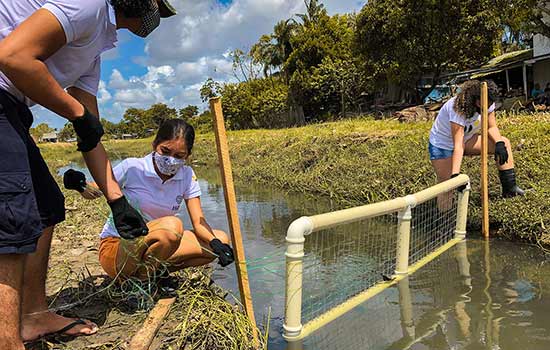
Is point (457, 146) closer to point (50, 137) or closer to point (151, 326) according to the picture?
point (151, 326)

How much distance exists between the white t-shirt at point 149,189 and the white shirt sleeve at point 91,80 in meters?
0.64

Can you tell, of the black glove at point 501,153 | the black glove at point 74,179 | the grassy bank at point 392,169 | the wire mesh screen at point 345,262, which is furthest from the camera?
the grassy bank at point 392,169

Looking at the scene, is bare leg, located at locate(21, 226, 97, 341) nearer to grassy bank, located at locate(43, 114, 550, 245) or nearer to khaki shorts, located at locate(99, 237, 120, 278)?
khaki shorts, located at locate(99, 237, 120, 278)

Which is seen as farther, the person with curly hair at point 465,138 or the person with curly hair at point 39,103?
the person with curly hair at point 465,138

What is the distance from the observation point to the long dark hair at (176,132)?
2814 mm

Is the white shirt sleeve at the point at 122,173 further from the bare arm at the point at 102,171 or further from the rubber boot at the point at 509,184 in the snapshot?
the rubber boot at the point at 509,184

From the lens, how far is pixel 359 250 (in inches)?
195

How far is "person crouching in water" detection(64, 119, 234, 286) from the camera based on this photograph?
8.96ft

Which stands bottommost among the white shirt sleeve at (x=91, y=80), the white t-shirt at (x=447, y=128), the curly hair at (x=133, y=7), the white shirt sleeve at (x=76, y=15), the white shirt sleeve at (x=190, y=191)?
the white shirt sleeve at (x=190, y=191)

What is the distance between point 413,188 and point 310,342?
4221 mm

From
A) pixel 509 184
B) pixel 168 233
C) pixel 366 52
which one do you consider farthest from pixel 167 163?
pixel 366 52

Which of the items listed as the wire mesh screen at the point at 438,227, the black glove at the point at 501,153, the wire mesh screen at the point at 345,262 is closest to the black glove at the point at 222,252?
the wire mesh screen at the point at 345,262

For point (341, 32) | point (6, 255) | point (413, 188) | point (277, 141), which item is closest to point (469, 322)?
point (6, 255)

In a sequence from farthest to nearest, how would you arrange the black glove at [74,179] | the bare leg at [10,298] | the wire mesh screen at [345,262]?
the wire mesh screen at [345,262] < the black glove at [74,179] < the bare leg at [10,298]
